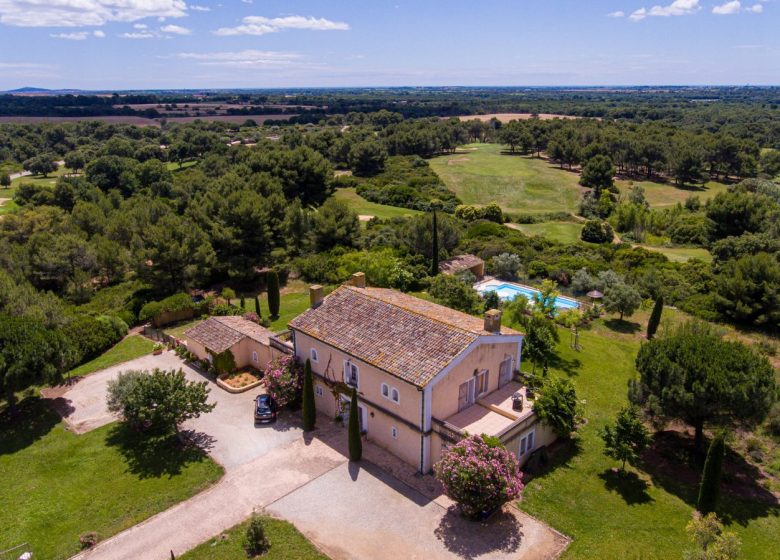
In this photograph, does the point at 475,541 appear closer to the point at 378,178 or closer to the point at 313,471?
the point at 313,471

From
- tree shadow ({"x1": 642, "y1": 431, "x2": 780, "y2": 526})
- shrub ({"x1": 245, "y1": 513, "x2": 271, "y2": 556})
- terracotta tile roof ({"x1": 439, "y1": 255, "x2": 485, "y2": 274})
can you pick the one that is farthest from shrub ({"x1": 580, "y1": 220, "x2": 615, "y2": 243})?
shrub ({"x1": 245, "y1": 513, "x2": 271, "y2": 556})

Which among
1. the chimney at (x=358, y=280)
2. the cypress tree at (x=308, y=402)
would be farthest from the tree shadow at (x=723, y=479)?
the chimney at (x=358, y=280)

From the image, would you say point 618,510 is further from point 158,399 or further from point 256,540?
point 158,399

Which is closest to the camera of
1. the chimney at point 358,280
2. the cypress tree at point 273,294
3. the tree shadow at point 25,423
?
the tree shadow at point 25,423

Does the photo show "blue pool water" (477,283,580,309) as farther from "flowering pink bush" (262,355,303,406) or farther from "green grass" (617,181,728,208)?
"green grass" (617,181,728,208)

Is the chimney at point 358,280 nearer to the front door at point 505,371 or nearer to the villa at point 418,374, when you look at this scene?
the villa at point 418,374

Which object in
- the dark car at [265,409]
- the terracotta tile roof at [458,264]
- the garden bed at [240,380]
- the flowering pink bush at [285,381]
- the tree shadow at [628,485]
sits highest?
the flowering pink bush at [285,381]

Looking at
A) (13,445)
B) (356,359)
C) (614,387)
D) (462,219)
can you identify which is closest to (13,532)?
(13,445)
